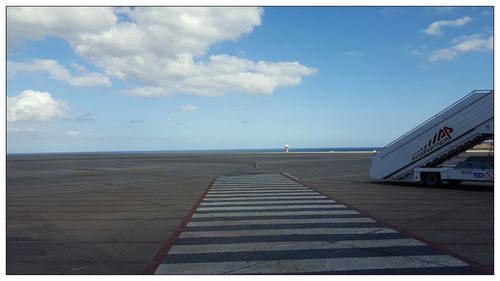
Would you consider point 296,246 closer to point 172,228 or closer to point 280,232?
point 280,232

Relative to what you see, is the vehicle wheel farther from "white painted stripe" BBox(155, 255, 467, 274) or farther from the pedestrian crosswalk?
"white painted stripe" BBox(155, 255, 467, 274)

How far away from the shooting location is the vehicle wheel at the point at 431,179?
1683 cm

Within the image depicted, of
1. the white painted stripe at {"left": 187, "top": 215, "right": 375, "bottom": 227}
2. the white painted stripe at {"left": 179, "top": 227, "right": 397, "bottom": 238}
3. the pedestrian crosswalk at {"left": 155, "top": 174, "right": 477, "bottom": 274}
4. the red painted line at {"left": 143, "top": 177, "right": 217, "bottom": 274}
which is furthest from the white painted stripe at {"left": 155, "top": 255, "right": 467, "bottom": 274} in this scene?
the white painted stripe at {"left": 187, "top": 215, "right": 375, "bottom": 227}

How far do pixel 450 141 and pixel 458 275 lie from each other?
11775 millimetres

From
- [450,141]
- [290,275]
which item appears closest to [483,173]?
[450,141]

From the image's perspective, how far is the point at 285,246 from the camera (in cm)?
729

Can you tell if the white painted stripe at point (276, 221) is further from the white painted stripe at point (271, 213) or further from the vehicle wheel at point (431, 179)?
the vehicle wheel at point (431, 179)

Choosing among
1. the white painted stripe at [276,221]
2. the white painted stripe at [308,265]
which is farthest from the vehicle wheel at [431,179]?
the white painted stripe at [308,265]

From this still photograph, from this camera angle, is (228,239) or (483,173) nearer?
(228,239)

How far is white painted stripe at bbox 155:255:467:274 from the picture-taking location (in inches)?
235

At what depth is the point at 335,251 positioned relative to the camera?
6.91 m

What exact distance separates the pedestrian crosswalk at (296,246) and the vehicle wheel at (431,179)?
713cm

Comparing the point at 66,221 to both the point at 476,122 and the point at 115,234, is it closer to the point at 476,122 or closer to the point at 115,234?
the point at 115,234

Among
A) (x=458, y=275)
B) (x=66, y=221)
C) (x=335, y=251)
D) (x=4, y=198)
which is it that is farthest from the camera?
(x=66, y=221)
